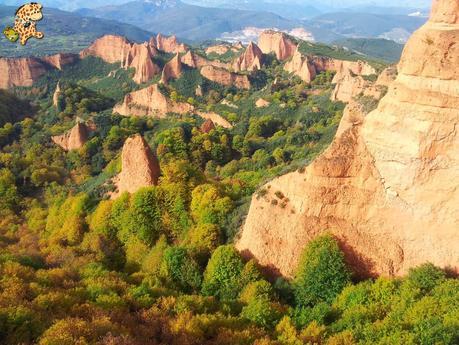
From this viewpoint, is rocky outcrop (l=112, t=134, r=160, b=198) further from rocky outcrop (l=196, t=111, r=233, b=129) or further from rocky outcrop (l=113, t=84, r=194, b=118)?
rocky outcrop (l=113, t=84, r=194, b=118)

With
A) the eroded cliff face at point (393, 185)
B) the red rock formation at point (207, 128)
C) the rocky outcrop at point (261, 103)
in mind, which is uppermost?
the eroded cliff face at point (393, 185)

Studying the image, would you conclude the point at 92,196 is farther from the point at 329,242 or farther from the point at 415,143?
the point at 415,143

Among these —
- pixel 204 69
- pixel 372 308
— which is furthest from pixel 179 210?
pixel 204 69

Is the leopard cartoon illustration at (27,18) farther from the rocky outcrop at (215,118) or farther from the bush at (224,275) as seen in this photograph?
the rocky outcrop at (215,118)

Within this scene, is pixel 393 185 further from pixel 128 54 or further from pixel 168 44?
pixel 168 44

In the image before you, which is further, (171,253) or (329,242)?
(171,253)

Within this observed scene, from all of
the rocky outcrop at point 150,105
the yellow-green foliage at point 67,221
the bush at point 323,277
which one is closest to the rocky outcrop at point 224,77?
the rocky outcrop at point 150,105

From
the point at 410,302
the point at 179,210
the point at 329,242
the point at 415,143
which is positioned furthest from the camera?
the point at 179,210
